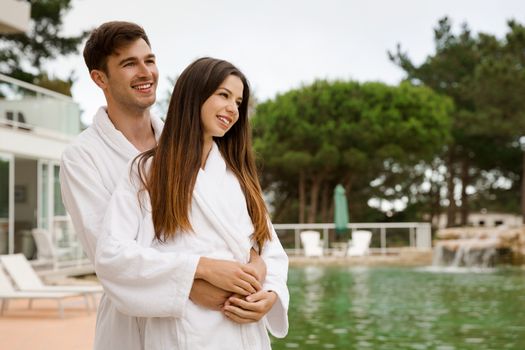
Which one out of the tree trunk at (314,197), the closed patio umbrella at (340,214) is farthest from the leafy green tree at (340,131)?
the closed patio umbrella at (340,214)

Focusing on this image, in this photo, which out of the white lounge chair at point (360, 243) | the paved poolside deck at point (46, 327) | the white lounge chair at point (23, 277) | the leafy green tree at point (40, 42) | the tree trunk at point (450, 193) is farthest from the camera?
the tree trunk at point (450, 193)

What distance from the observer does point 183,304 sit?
1.92 m

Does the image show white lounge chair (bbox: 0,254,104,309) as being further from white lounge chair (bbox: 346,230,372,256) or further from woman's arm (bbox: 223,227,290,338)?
white lounge chair (bbox: 346,230,372,256)

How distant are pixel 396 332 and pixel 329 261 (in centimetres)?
1297

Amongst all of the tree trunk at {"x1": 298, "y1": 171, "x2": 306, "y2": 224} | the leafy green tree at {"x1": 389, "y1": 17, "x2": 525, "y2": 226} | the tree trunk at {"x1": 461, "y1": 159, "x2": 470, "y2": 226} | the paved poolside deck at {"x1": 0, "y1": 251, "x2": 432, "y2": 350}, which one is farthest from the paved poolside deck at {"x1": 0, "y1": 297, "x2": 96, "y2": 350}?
the tree trunk at {"x1": 461, "y1": 159, "x2": 470, "y2": 226}

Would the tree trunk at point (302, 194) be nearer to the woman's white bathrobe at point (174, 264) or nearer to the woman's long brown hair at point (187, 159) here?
the woman's long brown hair at point (187, 159)

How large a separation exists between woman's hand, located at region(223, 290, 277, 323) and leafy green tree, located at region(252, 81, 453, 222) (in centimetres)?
2852

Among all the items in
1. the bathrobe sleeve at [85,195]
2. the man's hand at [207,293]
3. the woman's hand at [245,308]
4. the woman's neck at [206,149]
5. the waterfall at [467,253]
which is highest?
the woman's neck at [206,149]

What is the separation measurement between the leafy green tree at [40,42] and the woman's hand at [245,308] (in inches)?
1207

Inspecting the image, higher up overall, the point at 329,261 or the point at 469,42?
the point at 469,42

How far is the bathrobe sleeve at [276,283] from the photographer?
2100 millimetres

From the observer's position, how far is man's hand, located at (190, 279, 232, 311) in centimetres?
195

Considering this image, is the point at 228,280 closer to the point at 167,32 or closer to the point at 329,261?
the point at 329,261

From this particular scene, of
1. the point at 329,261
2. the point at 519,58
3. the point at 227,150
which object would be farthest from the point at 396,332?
the point at 519,58
